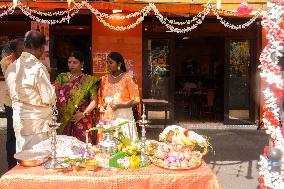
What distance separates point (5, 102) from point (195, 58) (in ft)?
42.8

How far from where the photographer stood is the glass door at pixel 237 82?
1101cm

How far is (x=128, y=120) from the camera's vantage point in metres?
5.28

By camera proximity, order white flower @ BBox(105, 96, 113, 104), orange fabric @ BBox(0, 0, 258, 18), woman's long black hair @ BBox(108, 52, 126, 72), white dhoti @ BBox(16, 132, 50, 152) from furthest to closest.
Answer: orange fabric @ BBox(0, 0, 258, 18)
white flower @ BBox(105, 96, 113, 104)
woman's long black hair @ BBox(108, 52, 126, 72)
white dhoti @ BBox(16, 132, 50, 152)

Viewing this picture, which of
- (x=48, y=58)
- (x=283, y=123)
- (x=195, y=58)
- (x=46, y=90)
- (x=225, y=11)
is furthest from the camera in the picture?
(x=195, y=58)

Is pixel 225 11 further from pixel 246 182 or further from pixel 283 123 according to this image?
pixel 283 123

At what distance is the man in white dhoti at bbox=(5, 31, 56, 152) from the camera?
3.95 metres

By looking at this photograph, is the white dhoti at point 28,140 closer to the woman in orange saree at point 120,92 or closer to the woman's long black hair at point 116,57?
the woman in orange saree at point 120,92

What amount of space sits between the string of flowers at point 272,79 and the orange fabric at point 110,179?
2.65 ft

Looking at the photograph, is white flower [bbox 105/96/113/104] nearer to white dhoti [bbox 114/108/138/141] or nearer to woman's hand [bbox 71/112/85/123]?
white dhoti [bbox 114/108/138/141]

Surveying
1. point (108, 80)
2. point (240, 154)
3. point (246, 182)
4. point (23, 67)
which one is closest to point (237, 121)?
point (240, 154)

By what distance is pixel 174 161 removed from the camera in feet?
11.7

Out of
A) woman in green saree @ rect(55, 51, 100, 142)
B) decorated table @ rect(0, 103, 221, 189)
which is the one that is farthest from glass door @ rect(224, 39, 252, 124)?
decorated table @ rect(0, 103, 221, 189)

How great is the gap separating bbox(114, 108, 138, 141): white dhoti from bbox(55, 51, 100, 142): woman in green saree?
383 millimetres

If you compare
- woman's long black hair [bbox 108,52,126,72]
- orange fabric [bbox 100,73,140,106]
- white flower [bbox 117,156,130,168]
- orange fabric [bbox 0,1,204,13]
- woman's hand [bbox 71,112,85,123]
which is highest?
orange fabric [bbox 0,1,204,13]
